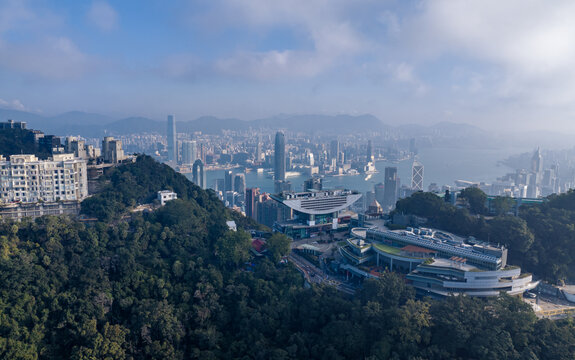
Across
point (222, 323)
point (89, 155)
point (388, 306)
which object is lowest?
point (222, 323)

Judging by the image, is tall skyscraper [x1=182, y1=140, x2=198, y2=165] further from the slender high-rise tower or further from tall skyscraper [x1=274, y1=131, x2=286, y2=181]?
the slender high-rise tower

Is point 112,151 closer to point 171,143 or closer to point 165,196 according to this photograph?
point 165,196

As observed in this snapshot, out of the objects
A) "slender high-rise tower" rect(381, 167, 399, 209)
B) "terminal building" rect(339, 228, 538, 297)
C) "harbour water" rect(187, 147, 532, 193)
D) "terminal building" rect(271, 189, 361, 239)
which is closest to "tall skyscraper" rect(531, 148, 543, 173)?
"harbour water" rect(187, 147, 532, 193)

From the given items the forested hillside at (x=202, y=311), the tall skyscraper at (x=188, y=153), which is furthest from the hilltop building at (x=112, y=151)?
the tall skyscraper at (x=188, y=153)

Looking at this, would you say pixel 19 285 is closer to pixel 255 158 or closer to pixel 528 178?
pixel 528 178

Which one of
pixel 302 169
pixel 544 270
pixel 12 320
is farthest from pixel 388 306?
pixel 302 169
